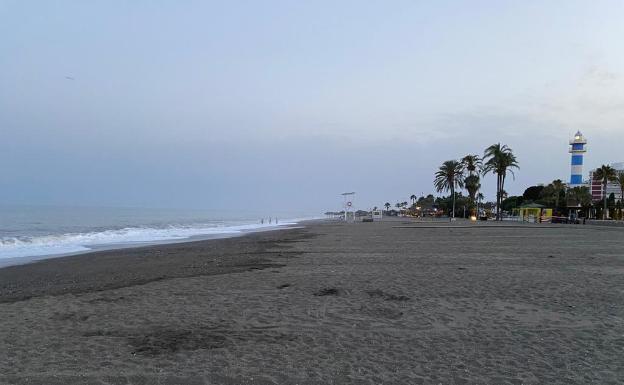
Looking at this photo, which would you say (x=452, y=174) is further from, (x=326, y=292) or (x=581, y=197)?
(x=326, y=292)

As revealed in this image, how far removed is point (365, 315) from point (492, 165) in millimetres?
69266

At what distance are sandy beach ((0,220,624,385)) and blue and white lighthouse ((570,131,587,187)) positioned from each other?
95.9m

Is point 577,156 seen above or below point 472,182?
above

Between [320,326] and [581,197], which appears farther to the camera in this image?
[581,197]

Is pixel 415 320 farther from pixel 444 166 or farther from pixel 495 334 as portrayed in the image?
pixel 444 166

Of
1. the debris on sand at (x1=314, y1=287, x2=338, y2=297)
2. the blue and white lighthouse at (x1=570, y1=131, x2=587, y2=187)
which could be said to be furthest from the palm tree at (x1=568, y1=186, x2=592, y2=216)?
the debris on sand at (x1=314, y1=287, x2=338, y2=297)

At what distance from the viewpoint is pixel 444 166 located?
97.1 meters

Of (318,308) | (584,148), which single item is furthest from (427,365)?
(584,148)

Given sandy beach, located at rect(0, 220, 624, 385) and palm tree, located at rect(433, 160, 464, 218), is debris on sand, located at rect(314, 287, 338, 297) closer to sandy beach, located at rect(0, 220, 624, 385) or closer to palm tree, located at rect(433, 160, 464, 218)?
sandy beach, located at rect(0, 220, 624, 385)

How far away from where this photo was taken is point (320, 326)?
256 inches

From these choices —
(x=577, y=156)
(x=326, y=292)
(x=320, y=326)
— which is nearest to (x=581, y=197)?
(x=577, y=156)

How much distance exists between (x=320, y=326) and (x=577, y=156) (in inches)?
4163

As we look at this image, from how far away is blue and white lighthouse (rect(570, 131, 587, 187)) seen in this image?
93.7 metres

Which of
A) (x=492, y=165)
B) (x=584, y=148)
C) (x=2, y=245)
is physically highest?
(x=584, y=148)
